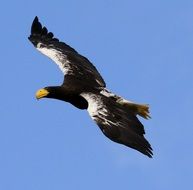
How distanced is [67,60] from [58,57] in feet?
1.02

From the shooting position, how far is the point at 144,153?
19.0 m

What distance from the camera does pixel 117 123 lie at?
20359 mm

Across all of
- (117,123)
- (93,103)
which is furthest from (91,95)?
(117,123)

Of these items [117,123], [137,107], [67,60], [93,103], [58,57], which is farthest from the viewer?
[58,57]

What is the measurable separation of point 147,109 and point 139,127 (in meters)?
2.06

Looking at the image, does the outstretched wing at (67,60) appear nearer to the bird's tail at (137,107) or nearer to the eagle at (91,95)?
the eagle at (91,95)

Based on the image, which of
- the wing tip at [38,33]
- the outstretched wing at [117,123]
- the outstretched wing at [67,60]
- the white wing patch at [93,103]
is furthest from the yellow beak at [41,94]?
the wing tip at [38,33]

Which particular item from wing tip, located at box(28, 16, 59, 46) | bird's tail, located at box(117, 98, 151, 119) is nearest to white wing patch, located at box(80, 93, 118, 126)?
bird's tail, located at box(117, 98, 151, 119)

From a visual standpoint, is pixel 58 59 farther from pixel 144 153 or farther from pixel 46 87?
pixel 144 153

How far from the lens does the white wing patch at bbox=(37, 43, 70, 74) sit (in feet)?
80.8

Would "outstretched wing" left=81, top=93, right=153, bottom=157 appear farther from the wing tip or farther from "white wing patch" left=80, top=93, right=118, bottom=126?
the wing tip

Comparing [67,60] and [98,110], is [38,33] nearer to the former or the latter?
[67,60]

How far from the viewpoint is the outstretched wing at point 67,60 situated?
23.9 m

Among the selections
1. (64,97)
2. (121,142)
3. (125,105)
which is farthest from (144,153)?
(64,97)
